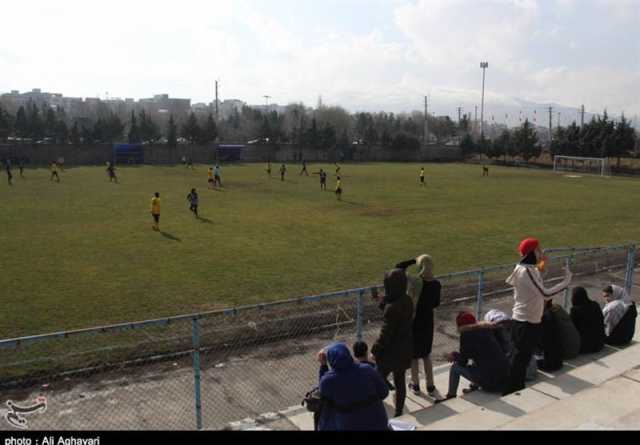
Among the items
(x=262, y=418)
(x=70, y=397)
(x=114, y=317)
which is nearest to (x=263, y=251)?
(x=114, y=317)

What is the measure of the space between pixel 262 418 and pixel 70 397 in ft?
10.4

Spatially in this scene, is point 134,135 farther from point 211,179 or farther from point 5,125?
point 211,179

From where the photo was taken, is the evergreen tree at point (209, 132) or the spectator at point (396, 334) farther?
the evergreen tree at point (209, 132)

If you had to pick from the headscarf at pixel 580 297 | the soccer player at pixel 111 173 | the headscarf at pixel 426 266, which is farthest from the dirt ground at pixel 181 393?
the soccer player at pixel 111 173

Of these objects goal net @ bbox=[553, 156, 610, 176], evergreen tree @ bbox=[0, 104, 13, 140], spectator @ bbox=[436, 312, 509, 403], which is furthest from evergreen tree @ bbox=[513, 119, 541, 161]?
spectator @ bbox=[436, 312, 509, 403]

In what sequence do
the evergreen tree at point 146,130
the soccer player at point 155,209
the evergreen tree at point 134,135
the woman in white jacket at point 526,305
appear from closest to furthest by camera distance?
the woman in white jacket at point 526,305
the soccer player at point 155,209
the evergreen tree at point 134,135
the evergreen tree at point 146,130

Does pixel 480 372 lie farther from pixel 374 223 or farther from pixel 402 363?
pixel 374 223

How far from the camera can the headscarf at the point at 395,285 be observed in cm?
605

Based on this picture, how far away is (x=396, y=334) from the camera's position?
6199mm

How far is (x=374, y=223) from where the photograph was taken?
76.3ft

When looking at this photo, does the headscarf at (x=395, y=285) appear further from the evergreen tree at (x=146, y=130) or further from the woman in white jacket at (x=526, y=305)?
the evergreen tree at (x=146, y=130)

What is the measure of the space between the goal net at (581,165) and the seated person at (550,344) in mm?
62594

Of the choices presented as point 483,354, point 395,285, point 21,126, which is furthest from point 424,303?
point 21,126

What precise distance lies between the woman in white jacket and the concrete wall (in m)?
64.4
